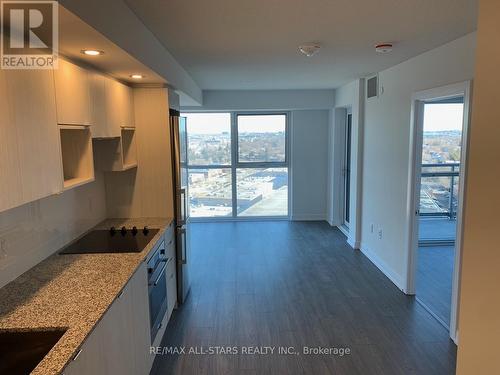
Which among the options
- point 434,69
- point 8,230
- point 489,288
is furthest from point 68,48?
point 434,69

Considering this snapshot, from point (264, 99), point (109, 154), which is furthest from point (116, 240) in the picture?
point (264, 99)

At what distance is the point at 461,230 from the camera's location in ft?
10.3

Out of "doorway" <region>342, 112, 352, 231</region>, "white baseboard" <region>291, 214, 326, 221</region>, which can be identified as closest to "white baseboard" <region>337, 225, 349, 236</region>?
"doorway" <region>342, 112, 352, 231</region>

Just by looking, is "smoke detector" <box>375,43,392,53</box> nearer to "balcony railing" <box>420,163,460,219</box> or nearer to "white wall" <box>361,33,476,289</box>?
"white wall" <box>361,33,476,289</box>

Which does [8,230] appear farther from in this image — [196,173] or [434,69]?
[196,173]

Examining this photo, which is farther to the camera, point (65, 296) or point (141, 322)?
point (141, 322)

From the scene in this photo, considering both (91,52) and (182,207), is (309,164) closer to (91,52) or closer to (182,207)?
(182,207)

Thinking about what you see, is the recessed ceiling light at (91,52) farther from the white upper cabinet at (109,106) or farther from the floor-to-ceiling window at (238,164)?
the floor-to-ceiling window at (238,164)

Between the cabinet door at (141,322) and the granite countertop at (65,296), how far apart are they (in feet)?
0.37

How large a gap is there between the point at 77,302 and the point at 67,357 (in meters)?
0.52

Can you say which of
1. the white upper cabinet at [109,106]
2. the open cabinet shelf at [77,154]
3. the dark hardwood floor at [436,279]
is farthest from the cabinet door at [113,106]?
the dark hardwood floor at [436,279]

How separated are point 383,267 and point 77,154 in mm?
3831

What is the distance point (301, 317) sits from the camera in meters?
3.70

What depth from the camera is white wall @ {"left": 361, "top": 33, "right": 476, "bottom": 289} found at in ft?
10.8
